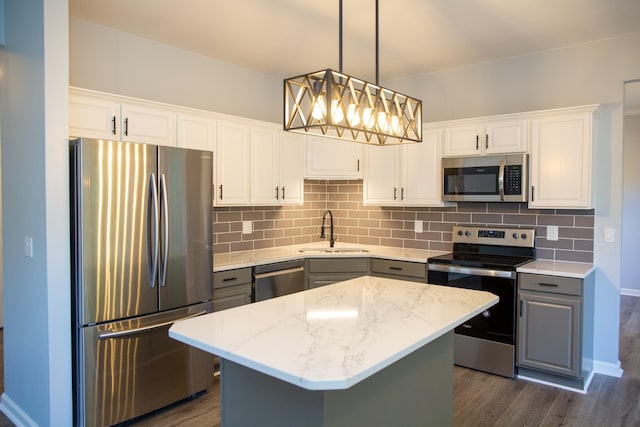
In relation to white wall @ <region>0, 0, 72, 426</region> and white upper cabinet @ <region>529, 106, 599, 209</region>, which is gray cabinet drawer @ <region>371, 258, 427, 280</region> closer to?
white upper cabinet @ <region>529, 106, 599, 209</region>

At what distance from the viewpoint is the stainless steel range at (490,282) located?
336 centimetres

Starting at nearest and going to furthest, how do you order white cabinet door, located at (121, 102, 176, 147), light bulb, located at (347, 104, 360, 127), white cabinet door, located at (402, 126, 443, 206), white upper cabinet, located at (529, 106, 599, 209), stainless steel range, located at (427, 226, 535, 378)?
1. light bulb, located at (347, 104, 360, 127)
2. white cabinet door, located at (121, 102, 176, 147)
3. white upper cabinet, located at (529, 106, 599, 209)
4. stainless steel range, located at (427, 226, 535, 378)
5. white cabinet door, located at (402, 126, 443, 206)

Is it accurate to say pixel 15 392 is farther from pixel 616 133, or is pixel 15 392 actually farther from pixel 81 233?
pixel 616 133

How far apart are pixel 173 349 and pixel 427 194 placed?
2.47 meters

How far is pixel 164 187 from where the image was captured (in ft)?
9.14

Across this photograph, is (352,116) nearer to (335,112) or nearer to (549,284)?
(335,112)

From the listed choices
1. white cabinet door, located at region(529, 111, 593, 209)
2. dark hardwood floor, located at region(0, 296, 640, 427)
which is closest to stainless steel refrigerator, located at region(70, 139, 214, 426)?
dark hardwood floor, located at region(0, 296, 640, 427)

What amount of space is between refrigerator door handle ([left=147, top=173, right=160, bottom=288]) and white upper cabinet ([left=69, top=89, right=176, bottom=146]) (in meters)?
0.46

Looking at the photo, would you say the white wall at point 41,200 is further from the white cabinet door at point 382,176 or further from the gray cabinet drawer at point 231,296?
the white cabinet door at point 382,176

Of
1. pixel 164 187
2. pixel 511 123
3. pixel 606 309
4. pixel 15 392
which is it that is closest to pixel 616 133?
pixel 511 123

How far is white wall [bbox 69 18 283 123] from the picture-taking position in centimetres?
311

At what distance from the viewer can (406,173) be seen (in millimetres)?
4141

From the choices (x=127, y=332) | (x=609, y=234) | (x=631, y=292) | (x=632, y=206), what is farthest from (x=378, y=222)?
(x=631, y=292)

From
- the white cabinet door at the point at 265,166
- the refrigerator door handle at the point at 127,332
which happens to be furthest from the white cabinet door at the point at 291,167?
the refrigerator door handle at the point at 127,332
